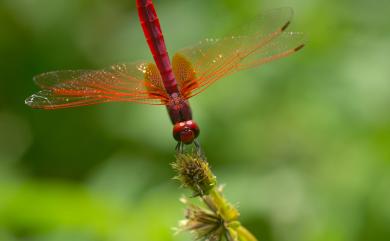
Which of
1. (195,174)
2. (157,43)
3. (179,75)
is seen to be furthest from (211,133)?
(195,174)

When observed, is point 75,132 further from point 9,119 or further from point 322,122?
point 322,122

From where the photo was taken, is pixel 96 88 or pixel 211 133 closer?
pixel 96 88

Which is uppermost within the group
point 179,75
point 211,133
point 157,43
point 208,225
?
point 157,43

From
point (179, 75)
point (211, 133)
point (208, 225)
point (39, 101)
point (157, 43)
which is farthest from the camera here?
point (211, 133)

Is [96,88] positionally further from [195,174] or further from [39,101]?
[195,174]

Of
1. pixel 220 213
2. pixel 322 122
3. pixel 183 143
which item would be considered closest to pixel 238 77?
pixel 322 122

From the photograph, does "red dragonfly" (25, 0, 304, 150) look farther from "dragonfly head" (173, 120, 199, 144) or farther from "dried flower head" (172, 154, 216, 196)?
"dried flower head" (172, 154, 216, 196)

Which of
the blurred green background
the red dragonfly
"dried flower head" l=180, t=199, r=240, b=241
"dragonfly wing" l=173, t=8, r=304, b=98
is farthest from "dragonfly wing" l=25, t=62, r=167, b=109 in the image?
"dried flower head" l=180, t=199, r=240, b=241
